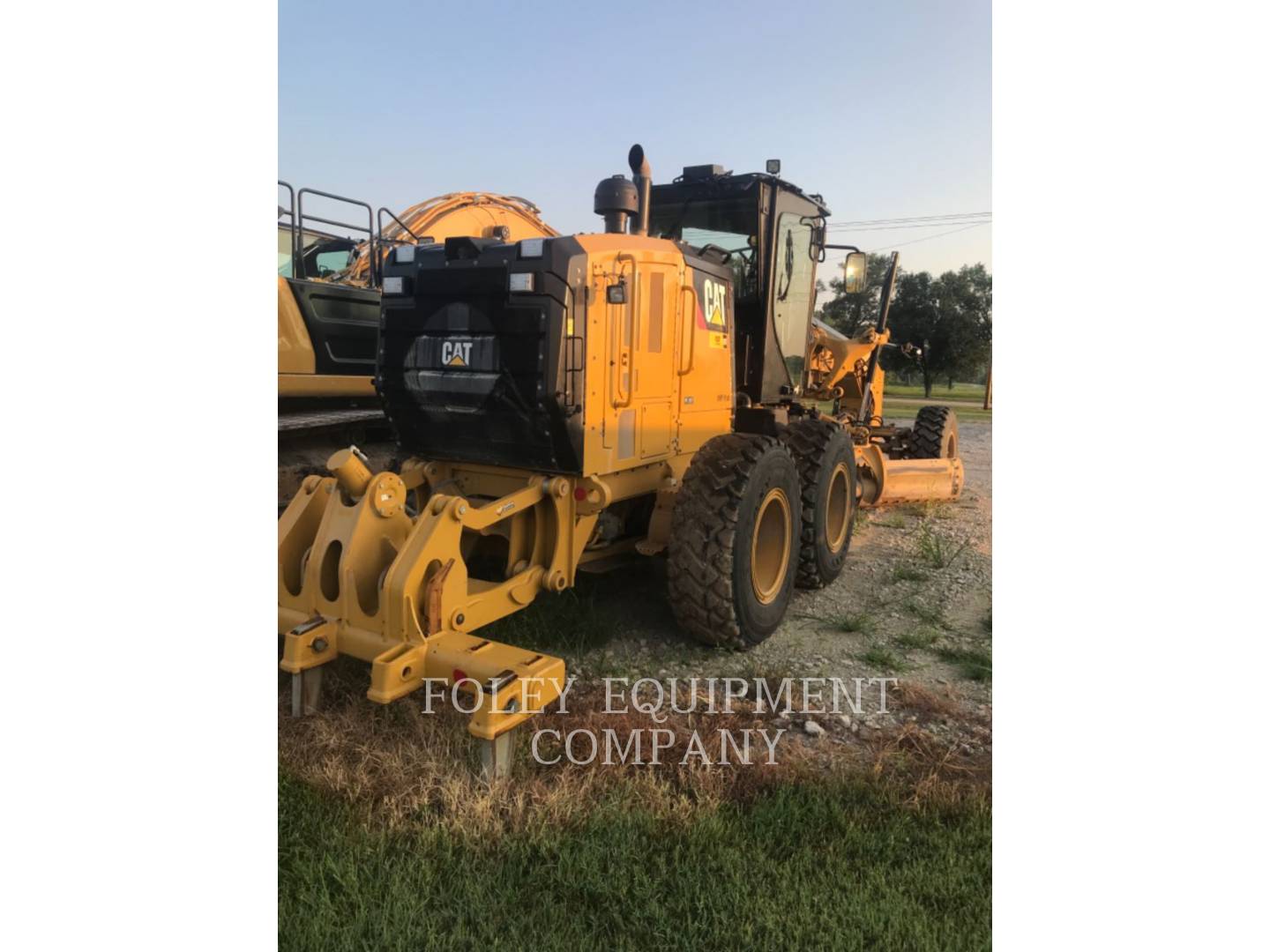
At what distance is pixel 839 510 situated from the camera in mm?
5535

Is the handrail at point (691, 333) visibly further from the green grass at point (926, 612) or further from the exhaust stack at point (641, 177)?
the green grass at point (926, 612)

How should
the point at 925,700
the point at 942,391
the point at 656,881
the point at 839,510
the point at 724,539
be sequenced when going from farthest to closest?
the point at 942,391, the point at 839,510, the point at 724,539, the point at 925,700, the point at 656,881

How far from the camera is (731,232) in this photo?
4969 mm

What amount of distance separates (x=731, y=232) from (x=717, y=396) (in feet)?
3.75

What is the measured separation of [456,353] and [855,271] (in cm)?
298

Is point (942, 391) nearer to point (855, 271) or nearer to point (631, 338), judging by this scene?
point (855, 271)

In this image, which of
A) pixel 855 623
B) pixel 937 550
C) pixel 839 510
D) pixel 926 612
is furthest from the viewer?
pixel 937 550

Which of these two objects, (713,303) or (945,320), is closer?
(713,303)

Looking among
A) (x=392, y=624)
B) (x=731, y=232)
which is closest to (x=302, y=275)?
(x=731, y=232)

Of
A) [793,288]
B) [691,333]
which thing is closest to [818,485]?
[793,288]

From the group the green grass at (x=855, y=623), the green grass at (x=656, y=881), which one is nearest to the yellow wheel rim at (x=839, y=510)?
the green grass at (x=855, y=623)

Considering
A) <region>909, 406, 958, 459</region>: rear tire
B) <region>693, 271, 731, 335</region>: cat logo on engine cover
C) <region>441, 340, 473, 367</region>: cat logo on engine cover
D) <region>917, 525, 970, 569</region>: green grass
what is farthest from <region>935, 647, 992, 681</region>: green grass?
<region>909, 406, 958, 459</region>: rear tire

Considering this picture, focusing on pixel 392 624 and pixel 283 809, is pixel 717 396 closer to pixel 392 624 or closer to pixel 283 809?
pixel 392 624

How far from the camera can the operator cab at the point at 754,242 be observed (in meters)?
4.91
